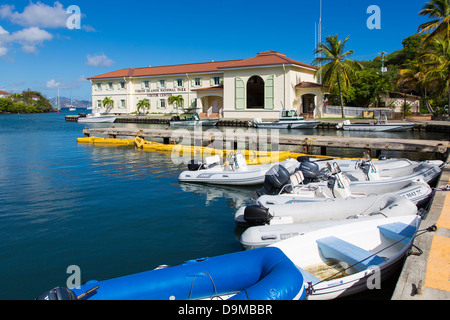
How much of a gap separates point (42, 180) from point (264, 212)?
11.1 m

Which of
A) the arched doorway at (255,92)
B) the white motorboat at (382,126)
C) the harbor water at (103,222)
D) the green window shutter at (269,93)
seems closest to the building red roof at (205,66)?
the green window shutter at (269,93)

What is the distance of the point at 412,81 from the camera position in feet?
124

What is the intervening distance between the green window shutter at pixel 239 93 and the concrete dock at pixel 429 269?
37.4 m

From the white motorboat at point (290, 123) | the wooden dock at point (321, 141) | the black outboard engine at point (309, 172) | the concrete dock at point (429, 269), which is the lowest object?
the concrete dock at point (429, 269)

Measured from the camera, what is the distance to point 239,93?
141ft

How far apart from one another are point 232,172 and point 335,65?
94.3ft

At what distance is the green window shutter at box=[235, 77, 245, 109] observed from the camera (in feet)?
140

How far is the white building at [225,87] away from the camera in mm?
40188

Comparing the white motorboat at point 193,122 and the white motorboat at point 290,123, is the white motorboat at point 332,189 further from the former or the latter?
the white motorboat at point 193,122

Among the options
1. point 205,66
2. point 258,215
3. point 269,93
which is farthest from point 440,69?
point 258,215

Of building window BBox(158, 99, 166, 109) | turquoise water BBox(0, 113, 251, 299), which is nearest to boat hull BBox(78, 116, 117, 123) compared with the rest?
building window BBox(158, 99, 166, 109)

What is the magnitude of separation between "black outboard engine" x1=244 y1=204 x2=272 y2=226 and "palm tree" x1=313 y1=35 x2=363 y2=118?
3292 cm

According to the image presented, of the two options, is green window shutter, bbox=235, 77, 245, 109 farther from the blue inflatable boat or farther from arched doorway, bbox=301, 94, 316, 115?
the blue inflatable boat

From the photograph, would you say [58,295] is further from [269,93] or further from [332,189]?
[269,93]
